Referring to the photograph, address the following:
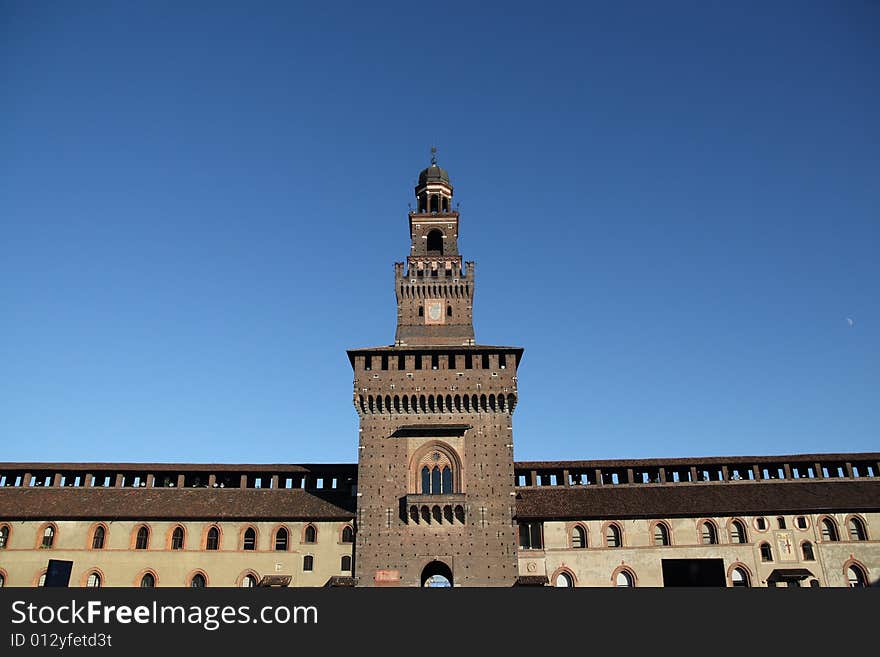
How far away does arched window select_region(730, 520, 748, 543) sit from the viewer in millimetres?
48500

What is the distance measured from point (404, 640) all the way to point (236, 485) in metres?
32.6

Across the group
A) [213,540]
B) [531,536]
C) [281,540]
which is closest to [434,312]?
[531,536]

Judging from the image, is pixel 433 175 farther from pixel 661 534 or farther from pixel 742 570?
pixel 742 570

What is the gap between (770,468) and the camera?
53.2m

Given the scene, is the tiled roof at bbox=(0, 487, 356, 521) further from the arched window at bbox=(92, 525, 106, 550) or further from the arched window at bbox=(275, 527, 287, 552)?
the arched window at bbox=(275, 527, 287, 552)

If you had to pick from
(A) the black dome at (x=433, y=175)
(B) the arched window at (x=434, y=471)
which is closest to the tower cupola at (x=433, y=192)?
(A) the black dome at (x=433, y=175)

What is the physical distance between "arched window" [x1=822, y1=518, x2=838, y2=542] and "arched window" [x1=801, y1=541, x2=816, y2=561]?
113cm

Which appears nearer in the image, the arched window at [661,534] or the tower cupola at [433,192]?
the arched window at [661,534]

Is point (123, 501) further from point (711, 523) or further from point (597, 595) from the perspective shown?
point (711, 523)

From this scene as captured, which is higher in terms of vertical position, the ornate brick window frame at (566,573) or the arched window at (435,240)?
the arched window at (435,240)

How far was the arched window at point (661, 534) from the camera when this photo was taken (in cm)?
4825

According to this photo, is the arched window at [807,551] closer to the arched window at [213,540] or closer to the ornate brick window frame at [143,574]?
the arched window at [213,540]

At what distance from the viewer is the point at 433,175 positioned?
60219 mm

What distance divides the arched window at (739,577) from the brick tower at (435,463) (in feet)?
50.1
